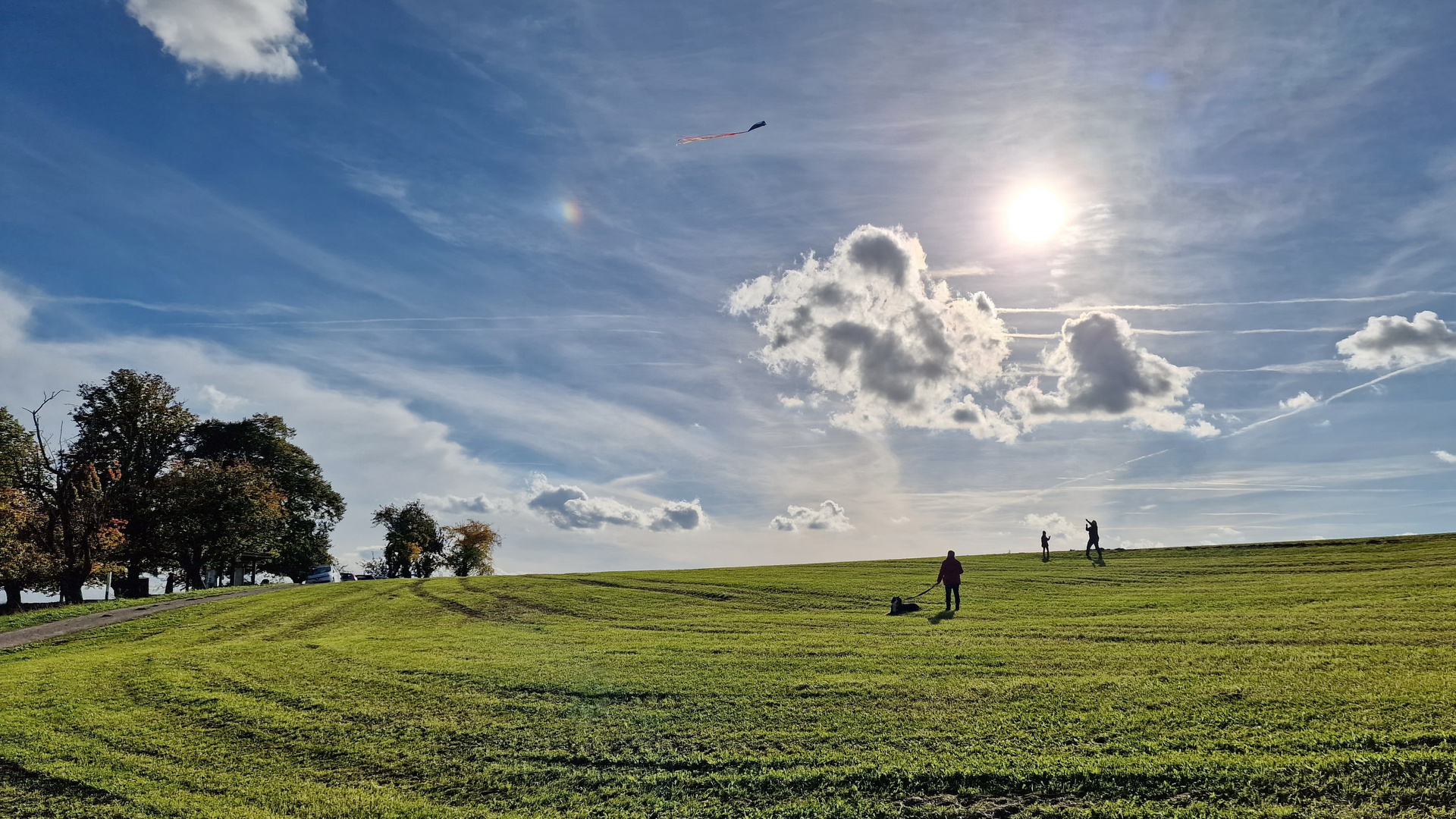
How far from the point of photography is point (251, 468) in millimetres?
64938

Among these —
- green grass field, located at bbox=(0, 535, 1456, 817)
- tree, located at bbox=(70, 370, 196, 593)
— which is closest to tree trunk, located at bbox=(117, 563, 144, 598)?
tree, located at bbox=(70, 370, 196, 593)

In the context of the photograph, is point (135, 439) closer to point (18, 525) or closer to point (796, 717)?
point (18, 525)

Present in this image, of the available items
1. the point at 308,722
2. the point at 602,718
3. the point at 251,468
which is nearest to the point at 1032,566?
the point at 602,718

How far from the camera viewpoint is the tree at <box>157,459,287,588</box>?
59.7m

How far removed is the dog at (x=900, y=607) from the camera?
30.4 meters

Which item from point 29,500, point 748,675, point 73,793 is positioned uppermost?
point 29,500

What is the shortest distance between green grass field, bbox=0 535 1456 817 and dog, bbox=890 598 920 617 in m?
2.22

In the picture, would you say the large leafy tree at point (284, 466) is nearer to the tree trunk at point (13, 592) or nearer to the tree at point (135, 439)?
the tree at point (135, 439)

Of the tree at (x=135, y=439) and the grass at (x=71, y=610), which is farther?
the tree at (x=135, y=439)

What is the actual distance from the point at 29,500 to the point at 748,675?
190 ft

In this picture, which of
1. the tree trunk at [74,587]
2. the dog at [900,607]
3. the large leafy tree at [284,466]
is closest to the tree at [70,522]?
the tree trunk at [74,587]

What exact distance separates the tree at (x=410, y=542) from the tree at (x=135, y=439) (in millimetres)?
29647

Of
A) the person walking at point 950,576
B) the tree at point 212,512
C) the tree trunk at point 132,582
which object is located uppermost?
the tree at point 212,512

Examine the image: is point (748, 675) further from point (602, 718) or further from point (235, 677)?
point (235, 677)
